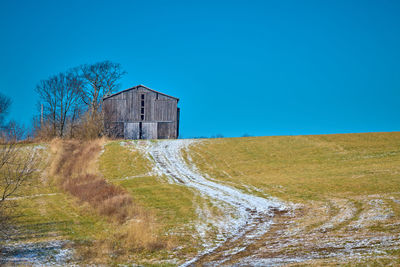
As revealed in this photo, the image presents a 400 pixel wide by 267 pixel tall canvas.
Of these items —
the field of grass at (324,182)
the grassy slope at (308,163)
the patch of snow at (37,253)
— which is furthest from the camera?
the grassy slope at (308,163)

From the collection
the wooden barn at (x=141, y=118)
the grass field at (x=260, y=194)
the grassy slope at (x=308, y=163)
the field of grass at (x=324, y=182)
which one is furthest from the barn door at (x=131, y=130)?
the grassy slope at (x=308, y=163)

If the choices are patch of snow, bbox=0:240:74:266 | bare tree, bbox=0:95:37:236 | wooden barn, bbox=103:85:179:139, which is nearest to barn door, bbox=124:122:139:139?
wooden barn, bbox=103:85:179:139

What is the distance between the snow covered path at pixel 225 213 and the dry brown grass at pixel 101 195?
2.52 meters

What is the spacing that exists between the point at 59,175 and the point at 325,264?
101 feet

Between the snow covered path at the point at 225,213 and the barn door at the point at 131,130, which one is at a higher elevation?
the barn door at the point at 131,130

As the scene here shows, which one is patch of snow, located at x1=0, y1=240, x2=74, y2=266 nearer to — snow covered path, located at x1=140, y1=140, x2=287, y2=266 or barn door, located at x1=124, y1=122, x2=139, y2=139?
snow covered path, located at x1=140, y1=140, x2=287, y2=266

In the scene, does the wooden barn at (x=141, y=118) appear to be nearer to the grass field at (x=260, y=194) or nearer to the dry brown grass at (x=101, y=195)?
the dry brown grass at (x=101, y=195)

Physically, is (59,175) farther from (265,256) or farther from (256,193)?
(265,256)

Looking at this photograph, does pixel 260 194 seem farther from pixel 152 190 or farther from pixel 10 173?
pixel 10 173

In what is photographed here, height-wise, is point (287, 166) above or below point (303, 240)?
above

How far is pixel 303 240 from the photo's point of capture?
13.9 meters

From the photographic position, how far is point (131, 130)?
188 feet

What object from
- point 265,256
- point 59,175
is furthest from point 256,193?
point 59,175

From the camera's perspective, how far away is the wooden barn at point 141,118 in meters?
57.0
